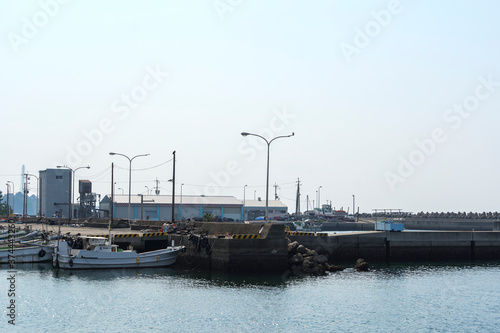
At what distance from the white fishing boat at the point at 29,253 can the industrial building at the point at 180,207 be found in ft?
258

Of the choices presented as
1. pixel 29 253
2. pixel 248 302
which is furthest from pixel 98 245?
pixel 248 302

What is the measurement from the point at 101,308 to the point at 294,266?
1876 cm

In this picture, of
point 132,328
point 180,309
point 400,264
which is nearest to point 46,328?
point 132,328

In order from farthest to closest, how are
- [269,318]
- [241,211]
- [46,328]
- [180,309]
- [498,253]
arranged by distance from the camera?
[241,211] < [498,253] < [180,309] < [269,318] < [46,328]

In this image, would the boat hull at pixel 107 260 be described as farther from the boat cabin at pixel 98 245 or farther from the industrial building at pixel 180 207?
the industrial building at pixel 180 207

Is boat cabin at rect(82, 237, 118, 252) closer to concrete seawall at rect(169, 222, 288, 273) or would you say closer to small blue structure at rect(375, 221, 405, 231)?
concrete seawall at rect(169, 222, 288, 273)

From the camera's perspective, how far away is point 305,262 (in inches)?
1875

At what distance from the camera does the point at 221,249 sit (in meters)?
46.7

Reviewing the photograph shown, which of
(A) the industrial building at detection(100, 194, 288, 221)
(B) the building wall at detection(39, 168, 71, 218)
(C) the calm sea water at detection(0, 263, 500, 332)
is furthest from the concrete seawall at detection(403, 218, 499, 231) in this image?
(C) the calm sea water at detection(0, 263, 500, 332)

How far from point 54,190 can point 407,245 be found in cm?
10517

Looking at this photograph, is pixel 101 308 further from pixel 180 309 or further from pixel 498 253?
pixel 498 253

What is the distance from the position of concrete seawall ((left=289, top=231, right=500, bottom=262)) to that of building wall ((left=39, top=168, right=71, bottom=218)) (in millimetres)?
100475

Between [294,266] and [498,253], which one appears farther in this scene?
[498,253]

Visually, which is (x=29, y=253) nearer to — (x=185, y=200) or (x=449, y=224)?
(x=185, y=200)
